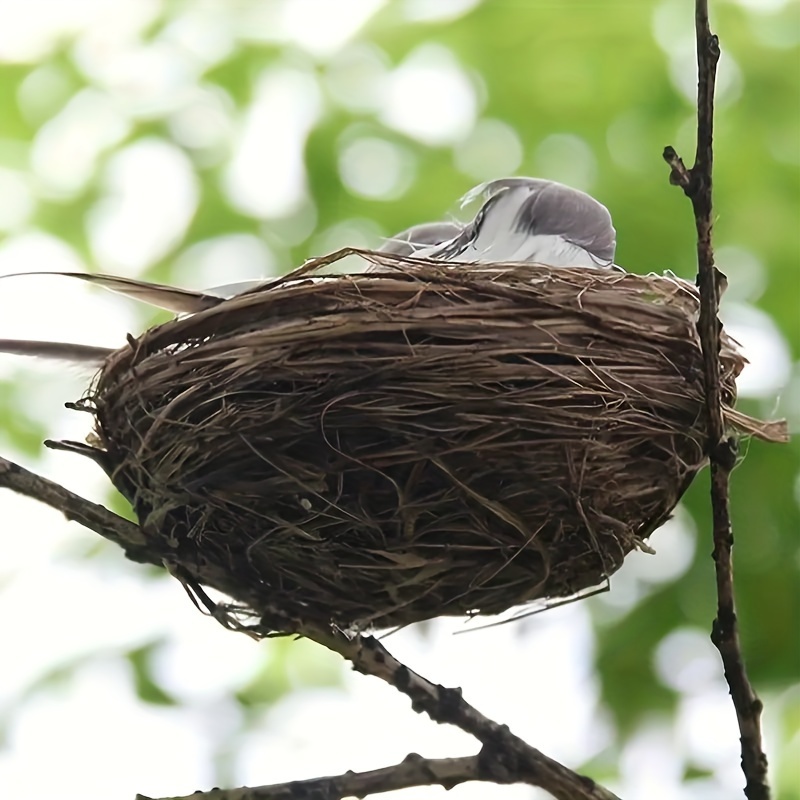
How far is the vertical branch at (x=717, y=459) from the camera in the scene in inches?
34.1

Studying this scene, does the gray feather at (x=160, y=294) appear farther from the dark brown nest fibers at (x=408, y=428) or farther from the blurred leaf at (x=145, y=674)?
the blurred leaf at (x=145, y=674)

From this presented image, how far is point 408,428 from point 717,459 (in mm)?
270

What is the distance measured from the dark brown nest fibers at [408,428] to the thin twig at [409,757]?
72 millimetres

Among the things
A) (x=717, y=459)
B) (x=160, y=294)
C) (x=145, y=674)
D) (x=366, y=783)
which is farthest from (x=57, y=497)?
(x=145, y=674)

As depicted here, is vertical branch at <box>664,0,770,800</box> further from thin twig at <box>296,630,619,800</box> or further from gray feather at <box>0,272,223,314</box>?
gray feather at <box>0,272,223,314</box>

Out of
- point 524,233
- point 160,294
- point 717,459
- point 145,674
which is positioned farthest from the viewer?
point 145,674

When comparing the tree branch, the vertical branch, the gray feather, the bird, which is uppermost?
the bird

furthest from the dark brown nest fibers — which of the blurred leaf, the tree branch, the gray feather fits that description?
the blurred leaf

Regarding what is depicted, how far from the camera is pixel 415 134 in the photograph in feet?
6.25

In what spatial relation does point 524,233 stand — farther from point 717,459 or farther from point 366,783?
point 366,783

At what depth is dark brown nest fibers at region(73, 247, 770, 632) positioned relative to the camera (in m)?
0.97

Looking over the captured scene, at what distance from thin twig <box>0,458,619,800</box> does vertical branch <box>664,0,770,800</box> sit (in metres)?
0.13

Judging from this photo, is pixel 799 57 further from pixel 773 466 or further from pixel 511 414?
pixel 511 414

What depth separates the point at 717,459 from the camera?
92 centimetres
